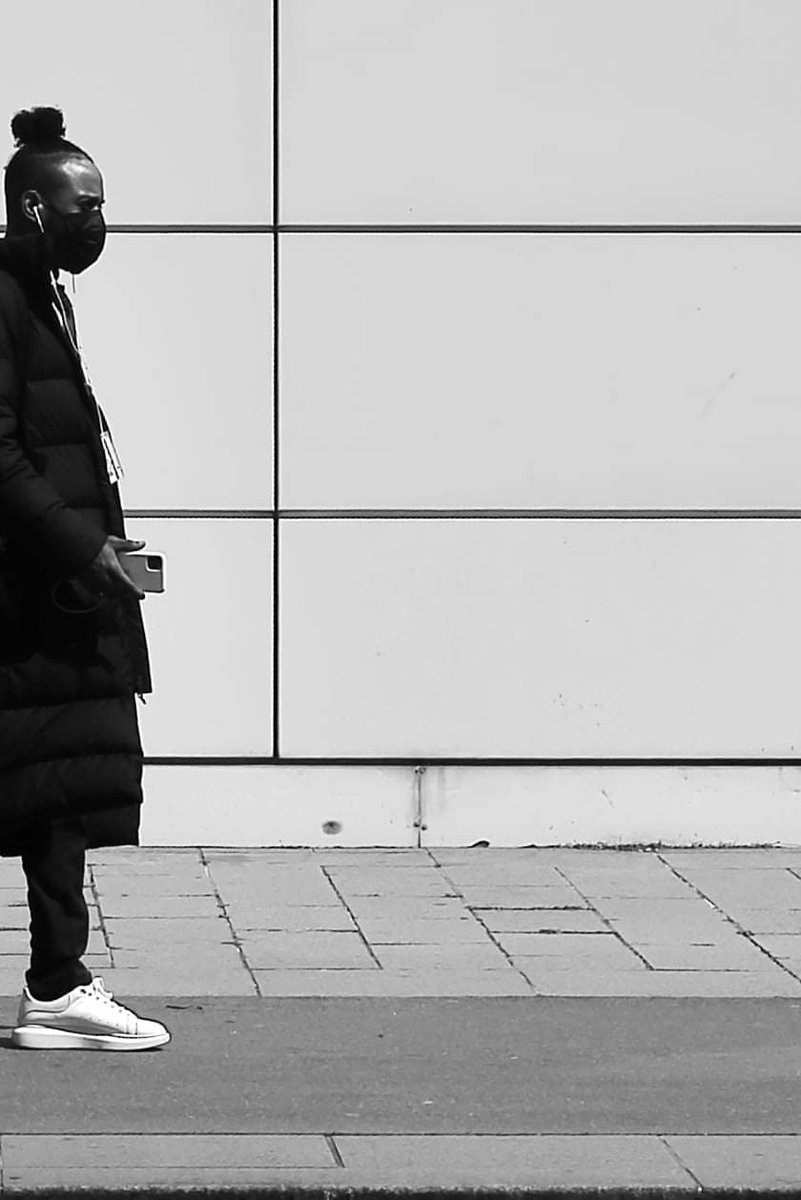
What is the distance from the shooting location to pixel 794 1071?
5.64 m

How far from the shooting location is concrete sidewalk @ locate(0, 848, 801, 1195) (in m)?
4.92

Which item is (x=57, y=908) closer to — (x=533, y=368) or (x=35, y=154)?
(x=35, y=154)

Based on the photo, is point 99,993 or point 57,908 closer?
point 57,908

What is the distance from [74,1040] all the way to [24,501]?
125cm

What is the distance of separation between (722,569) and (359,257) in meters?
1.58

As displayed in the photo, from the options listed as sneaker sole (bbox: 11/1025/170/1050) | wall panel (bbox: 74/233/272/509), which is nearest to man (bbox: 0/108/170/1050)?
sneaker sole (bbox: 11/1025/170/1050)

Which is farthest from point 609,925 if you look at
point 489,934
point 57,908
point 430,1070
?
point 57,908

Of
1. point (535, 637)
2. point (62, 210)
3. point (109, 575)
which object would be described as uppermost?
point (62, 210)

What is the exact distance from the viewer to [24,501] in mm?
5398

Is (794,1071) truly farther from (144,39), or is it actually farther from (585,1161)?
(144,39)

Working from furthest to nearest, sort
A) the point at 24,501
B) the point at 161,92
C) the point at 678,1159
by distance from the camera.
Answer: the point at 161,92
the point at 24,501
the point at 678,1159

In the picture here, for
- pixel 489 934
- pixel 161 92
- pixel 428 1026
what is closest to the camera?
pixel 428 1026

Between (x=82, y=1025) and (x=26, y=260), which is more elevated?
(x=26, y=260)

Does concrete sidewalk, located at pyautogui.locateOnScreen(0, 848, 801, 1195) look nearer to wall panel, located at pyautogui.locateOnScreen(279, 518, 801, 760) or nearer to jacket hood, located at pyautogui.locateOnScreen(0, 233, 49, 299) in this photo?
wall panel, located at pyautogui.locateOnScreen(279, 518, 801, 760)
